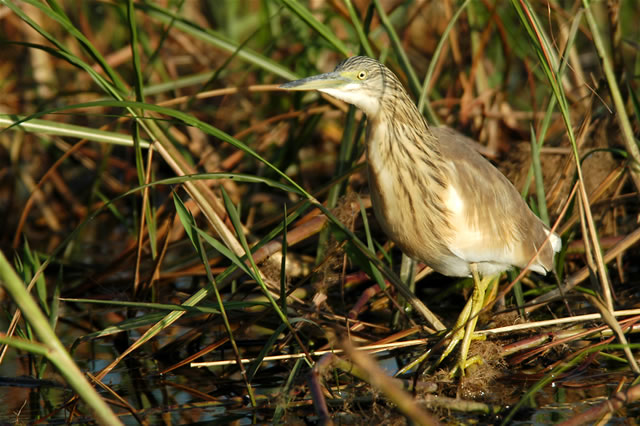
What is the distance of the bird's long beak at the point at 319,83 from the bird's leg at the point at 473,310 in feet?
2.71

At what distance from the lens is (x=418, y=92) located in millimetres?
3396

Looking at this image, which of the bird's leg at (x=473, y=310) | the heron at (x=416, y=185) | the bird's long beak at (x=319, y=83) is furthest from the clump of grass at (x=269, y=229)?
the bird's long beak at (x=319, y=83)

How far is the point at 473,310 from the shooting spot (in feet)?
9.24

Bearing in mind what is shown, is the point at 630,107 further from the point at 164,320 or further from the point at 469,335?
the point at 164,320

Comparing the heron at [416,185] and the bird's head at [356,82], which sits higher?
the bird's head at [356,82]

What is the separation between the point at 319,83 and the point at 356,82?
5.5 inches

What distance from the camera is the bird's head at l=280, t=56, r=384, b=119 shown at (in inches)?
98.2

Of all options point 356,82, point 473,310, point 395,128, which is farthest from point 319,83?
point 473,310

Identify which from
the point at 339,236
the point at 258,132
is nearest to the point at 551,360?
the point at 339,236

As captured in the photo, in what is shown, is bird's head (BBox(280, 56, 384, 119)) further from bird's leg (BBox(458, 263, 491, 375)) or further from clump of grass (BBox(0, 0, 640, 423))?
bird's leg (BBox(458, 263, 491, 375))

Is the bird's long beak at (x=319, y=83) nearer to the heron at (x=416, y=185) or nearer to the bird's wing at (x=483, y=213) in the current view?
the heron at (x=416, y=185)

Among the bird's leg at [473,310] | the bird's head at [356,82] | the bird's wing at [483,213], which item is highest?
the bird's head at [356,82]

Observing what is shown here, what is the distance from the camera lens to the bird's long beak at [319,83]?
8.07 ft

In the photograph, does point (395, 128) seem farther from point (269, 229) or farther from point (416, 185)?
point (269, 229)
